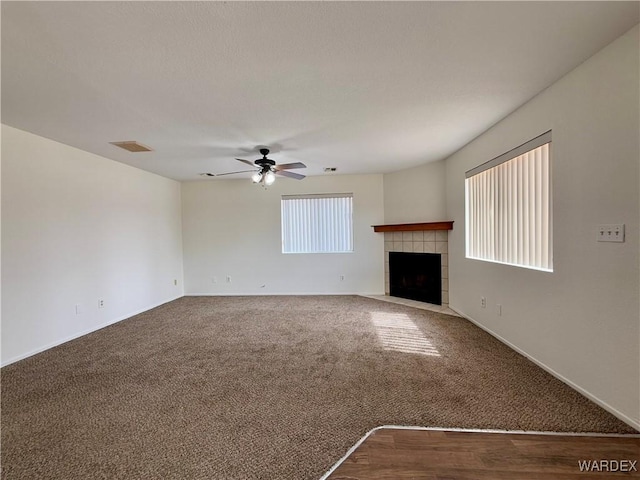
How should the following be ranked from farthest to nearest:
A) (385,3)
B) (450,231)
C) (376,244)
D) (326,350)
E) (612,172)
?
(376,244)
(450,231)
(326,350)
(612,172)
(385,3)

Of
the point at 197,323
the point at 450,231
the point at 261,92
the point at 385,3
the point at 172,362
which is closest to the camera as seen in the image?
the point at 385,3

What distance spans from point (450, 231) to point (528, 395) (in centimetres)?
A: 280

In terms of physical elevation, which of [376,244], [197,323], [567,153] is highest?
[567,153]

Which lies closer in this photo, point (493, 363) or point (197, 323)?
point (493, 363)

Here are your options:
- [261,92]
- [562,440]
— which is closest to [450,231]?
[562,440]

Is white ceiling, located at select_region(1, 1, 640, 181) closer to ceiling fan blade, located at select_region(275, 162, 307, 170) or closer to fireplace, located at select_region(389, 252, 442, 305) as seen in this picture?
ceiling fan blade, located at select_region(275, 162, 307, 170)

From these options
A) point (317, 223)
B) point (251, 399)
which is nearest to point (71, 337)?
point (251, 399)

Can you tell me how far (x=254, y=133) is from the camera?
315cm

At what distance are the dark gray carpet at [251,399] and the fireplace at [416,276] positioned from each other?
131 cm

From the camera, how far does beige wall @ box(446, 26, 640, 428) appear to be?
66.7 inches

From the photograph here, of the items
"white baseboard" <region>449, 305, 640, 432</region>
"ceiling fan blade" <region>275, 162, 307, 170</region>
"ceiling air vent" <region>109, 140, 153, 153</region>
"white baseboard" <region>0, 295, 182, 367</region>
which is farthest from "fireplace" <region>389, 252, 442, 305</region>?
"white baseboard" <region>0, 295, 182, 367</region>

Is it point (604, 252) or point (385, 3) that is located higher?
point (385, 3)

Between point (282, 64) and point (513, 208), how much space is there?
106 inches

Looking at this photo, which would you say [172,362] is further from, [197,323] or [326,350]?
[326,350]
